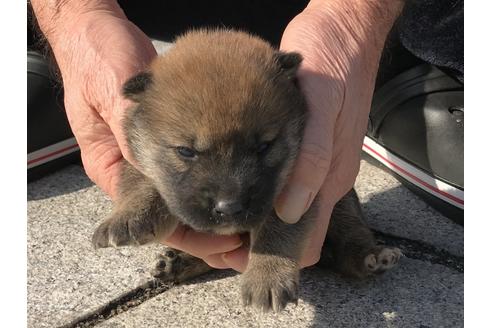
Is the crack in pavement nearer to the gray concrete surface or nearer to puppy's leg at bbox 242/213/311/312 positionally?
the gray concrete surface

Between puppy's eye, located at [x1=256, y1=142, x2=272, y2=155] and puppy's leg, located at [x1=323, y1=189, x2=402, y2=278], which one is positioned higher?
puppy's eye, located at [x1=256, y1=142, x2=272, y2=155]

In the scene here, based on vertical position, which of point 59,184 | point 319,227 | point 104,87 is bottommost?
point 59,184

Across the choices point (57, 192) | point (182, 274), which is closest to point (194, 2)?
point (57, 192)

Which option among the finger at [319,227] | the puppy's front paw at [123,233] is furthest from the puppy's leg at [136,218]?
the finger at [319,227]

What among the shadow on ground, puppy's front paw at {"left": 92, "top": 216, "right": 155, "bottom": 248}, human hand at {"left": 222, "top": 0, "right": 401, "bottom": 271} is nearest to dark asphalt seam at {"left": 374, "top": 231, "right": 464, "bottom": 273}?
human hand at {"left": 222, "top": 0, "right": 401, "bottom": 271}

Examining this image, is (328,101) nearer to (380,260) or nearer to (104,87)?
(380,260)

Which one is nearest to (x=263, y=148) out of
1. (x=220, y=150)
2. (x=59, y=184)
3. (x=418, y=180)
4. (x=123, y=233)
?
(x=220, y=150)

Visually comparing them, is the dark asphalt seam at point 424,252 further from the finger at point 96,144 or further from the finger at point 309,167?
the finger at point 96,144
